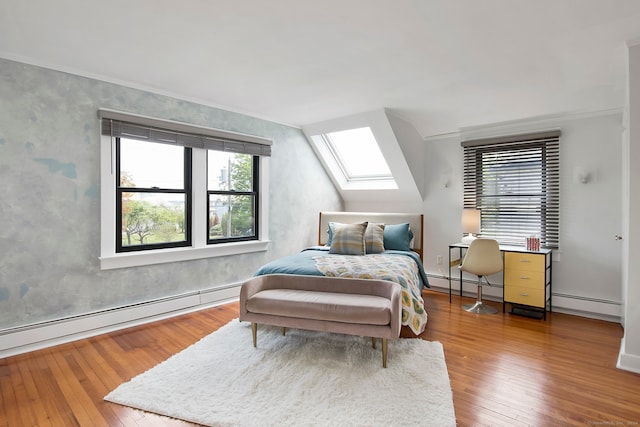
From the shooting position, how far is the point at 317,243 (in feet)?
17.2

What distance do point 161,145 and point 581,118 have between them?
464 centimetres

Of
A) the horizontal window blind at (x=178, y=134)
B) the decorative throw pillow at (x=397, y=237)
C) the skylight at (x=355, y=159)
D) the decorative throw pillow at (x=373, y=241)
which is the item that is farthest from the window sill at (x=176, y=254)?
the skylight at (x=355, y=159)

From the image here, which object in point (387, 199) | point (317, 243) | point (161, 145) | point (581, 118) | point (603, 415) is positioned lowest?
point (603, 415)

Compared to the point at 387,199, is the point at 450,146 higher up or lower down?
higher up

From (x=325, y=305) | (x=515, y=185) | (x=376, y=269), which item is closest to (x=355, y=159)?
(x=515, y=185)

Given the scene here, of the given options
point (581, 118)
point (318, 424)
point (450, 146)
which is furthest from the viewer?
point (450, 146)

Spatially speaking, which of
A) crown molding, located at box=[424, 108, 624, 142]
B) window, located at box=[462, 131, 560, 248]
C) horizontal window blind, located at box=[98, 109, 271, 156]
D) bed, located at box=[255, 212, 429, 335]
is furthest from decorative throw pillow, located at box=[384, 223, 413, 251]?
horizontal window blind, located at box=[98, 109, 271, 156]

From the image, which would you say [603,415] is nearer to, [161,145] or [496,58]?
[496,58]

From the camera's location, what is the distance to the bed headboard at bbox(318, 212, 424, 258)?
4633 mm

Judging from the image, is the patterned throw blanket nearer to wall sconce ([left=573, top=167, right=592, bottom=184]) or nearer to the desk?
the desk

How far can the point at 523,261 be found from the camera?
145 inches

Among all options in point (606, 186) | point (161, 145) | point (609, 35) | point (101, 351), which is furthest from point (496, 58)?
point (101, 351)

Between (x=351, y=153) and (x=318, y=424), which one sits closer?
(x=318, y=424)

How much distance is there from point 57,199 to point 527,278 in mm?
4718
